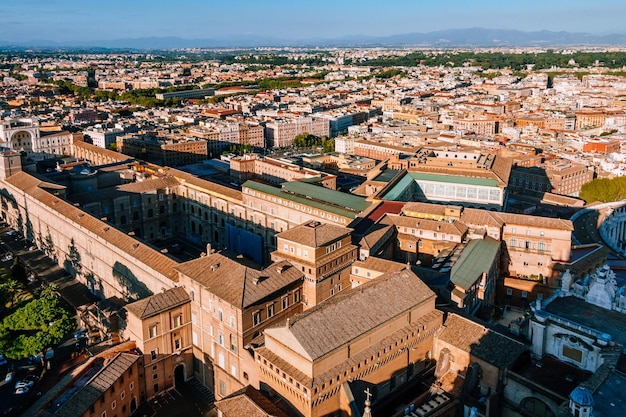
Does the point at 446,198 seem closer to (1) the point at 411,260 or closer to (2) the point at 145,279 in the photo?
(1) the point at 411,260

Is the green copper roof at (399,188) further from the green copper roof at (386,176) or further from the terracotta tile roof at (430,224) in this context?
the terracotta tile roof at (430,224)

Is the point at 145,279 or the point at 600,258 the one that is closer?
the point at 145,279

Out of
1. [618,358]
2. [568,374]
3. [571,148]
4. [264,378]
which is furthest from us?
[571,148]

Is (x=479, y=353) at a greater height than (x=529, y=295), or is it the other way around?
(x=479, y=353)

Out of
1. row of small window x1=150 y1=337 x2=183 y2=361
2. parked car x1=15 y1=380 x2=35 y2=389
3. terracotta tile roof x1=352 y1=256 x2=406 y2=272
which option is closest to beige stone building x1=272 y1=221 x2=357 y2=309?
terracotta tile roof x1=352 y1=256 x2=406 y2=272

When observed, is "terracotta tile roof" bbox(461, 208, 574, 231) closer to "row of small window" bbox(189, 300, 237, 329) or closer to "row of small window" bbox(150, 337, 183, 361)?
"row of small window" bbox(189, 300, 237, 329)

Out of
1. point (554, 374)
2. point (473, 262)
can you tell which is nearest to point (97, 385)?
point (554, 374)

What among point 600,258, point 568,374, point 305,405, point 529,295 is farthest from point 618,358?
point 600,258

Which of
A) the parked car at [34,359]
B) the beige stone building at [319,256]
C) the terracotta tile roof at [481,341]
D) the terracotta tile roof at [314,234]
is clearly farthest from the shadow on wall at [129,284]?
the terracotta tile roof at [481,341]
